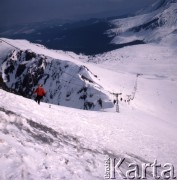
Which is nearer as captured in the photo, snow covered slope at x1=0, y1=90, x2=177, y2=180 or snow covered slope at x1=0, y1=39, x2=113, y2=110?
snow covered slope at x1=0, y1=90, x2=177, y2=180

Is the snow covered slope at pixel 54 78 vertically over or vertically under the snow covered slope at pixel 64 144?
over

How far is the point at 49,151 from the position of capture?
1284 centimetres

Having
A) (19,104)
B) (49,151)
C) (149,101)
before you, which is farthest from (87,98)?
(49,151)

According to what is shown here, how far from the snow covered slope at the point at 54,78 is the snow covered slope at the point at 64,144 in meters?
35.3

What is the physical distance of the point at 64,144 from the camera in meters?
→ 14.5

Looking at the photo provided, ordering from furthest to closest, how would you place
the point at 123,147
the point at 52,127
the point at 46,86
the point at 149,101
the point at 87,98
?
1. the point at 46,86
2. the point at 149,101
3. the point at 87,98
4. the point at 123,147
5. the point at 52,127

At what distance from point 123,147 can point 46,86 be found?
7215cm

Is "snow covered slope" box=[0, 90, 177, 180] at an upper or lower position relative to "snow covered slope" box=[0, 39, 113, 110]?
lower

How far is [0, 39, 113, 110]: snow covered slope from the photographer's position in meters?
67.3

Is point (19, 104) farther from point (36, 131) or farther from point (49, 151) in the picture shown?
point (49, 151)

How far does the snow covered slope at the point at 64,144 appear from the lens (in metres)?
11.2

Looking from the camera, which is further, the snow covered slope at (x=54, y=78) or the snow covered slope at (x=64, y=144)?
the snow covered slope at (x=54, y=78)

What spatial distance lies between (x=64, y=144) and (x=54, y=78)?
7460 cm

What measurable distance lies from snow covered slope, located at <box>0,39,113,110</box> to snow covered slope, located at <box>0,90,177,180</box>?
116ft
